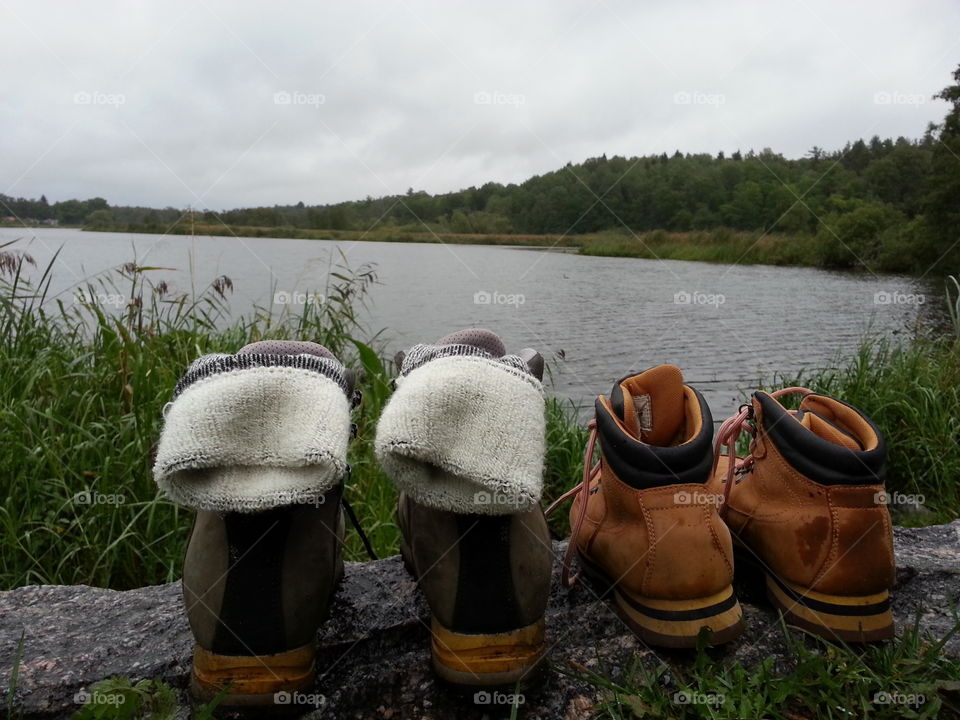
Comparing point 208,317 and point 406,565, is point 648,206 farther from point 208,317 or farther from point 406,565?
point 406,565

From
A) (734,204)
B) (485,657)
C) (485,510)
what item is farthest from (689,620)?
(734,204)

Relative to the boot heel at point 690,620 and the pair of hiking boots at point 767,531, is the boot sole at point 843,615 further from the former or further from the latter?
the boot heel at point 690,620

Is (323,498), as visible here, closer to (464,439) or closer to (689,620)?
(464,439)

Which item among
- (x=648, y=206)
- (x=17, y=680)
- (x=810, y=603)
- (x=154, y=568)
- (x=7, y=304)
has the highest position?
(x=648, y=206)

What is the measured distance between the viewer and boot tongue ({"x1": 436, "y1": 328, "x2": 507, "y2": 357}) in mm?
1229

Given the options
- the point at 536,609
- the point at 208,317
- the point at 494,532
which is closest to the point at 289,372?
the point at 494,532

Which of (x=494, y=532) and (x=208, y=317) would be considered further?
(x=208, y=317)

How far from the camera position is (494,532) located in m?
1.14

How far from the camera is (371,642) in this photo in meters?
1.32

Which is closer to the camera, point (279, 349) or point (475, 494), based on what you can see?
point (475, 494)

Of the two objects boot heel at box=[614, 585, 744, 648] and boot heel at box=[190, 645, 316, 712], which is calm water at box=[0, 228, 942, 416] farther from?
boot heel at box=[614, 585, 744, 648]

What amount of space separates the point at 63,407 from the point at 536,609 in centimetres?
242

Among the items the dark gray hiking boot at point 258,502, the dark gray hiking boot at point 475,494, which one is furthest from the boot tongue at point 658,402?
the dark gray hiking boot at point 258,502

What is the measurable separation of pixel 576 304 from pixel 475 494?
19.3 feet
